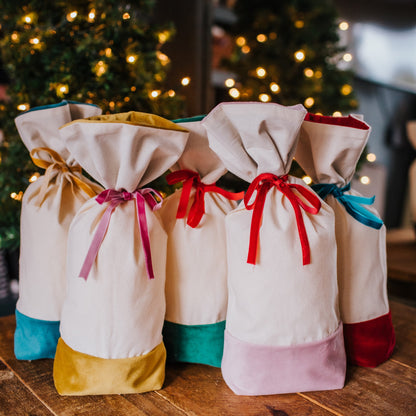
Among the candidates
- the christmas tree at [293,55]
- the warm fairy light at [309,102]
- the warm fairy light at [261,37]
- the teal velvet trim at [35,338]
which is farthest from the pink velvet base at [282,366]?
the warm fairy light at [261,37]

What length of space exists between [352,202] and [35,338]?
2.45ft

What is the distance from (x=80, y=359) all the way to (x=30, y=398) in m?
0.12

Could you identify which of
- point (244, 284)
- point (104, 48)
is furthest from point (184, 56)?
point (244, 284)

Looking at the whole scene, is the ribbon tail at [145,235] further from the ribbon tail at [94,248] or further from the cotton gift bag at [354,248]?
the cotton gift bag at [354,248]

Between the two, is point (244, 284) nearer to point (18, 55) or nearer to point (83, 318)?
point (83, 318)

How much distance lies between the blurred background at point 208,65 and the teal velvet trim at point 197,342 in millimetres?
734

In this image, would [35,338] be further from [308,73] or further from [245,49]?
[245,49]

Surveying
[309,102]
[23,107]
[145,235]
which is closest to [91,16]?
[23,107]

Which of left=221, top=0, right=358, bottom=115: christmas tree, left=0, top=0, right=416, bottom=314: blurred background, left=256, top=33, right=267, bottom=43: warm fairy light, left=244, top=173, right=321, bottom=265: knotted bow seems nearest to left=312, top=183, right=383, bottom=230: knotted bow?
left=244, top=173, right=321, bottom=265: knotted bow

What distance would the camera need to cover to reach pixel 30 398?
0.74m

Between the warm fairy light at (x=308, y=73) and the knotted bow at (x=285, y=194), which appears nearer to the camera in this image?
the knotted bow at (x=285, y=194)

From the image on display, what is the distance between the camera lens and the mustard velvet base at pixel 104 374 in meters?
0.73

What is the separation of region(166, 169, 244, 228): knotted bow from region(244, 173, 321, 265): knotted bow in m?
0.10

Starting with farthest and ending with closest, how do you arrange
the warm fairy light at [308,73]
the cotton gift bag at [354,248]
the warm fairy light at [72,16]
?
1. the warm fairy light at [308,73]
2. the warm fairy light at [72,16]
3. the cotton gift bag at [354,248]
